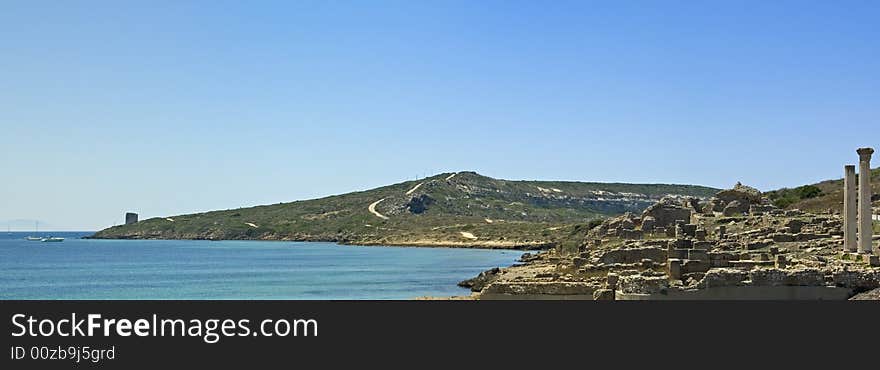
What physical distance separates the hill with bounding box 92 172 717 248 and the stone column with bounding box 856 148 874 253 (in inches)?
3637

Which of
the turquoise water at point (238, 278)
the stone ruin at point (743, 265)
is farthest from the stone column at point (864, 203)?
the turquoise water at point (238, 278)

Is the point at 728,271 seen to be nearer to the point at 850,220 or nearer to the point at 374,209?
the point at 850,220

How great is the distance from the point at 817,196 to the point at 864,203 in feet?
154

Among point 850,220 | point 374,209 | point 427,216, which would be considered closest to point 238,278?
point 850,220

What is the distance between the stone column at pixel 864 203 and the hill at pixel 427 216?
92.4 meters

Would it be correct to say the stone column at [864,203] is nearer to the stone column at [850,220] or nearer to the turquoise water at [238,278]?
the stone column at [850,220]

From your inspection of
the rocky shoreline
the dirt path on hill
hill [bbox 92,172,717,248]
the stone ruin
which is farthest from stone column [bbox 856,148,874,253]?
the dirt path on hill

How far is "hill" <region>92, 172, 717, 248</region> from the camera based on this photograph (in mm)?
137625

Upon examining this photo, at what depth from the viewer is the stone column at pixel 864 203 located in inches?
1236
